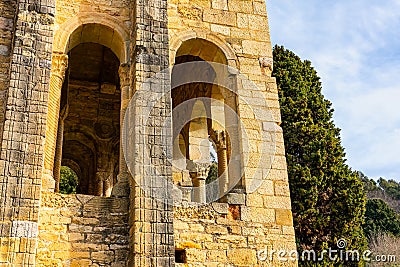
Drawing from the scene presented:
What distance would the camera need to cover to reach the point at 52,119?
6977 millimetres

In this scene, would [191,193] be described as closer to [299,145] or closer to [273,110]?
[273,110]

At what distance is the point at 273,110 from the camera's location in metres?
7.91

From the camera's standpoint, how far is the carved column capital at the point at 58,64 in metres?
7.15

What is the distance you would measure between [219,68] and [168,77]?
1.43 m

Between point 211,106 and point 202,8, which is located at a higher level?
point 202,8

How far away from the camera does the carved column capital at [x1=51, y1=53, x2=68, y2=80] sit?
7152 millimetres

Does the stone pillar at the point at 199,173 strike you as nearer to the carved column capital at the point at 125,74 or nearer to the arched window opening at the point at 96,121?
the arched window opening at the point at 96,121

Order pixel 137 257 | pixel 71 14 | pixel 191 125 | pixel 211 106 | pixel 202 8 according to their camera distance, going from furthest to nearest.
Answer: pixel 191 125
pixel 211 106
pixel 202 8
pixel 71 14
pixel 137 257

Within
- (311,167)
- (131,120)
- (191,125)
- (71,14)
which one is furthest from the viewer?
(311,167)

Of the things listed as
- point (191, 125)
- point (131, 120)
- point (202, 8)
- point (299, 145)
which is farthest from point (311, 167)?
point (131, 120)

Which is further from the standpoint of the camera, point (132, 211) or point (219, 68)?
point (219, 68)

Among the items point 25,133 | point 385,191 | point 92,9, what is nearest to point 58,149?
point 92,9

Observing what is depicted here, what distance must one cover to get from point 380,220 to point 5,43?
72.1 ft

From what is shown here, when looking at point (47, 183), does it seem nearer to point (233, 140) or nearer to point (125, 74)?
point (125, 74)
